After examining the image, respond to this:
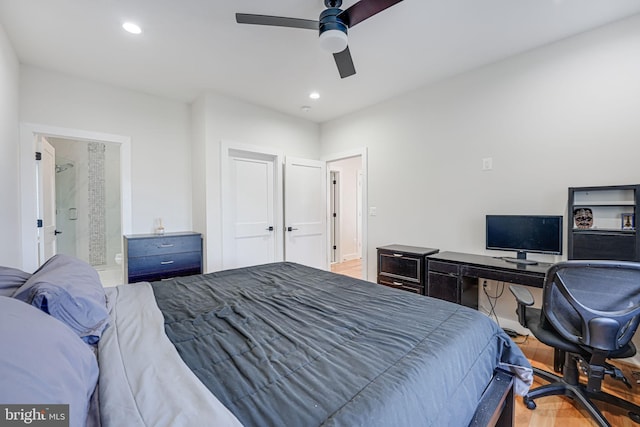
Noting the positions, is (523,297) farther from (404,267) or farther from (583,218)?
(404,267)

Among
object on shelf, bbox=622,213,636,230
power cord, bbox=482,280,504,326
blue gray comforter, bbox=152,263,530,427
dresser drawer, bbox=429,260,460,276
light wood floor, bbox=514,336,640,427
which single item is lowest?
light wood floor, bbox=514,336,640,427

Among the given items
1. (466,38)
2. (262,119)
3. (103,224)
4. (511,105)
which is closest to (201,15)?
(262,119)

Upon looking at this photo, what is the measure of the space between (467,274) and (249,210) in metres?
2.80

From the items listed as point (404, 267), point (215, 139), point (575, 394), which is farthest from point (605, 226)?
point (215, 139)

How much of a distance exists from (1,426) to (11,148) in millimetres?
3085

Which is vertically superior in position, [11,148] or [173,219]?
[11,148]

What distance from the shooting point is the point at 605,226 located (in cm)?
229

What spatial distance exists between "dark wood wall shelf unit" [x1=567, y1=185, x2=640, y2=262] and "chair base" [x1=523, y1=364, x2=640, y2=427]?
1.00 metres

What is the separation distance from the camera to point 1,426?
0.51 m

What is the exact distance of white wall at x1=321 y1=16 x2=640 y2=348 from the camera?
89.3 inches

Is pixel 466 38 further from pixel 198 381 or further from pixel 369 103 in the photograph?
pixel 198 381

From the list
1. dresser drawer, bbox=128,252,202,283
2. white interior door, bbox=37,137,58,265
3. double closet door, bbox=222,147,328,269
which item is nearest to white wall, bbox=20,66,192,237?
white interior door, bbox=37,137,58,265

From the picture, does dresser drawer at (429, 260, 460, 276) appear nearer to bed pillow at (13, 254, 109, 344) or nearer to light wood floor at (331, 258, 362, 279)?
light wood floor at (331, 258, 362, 279)

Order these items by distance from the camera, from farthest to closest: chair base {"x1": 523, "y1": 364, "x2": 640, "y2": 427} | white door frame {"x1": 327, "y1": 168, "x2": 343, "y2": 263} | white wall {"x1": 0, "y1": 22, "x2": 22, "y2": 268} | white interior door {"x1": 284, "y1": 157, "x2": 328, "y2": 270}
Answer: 1. white door frame {"x1": 327, "y1": 168, "x2": 343, "y2": 263}
2. white interior door {"x1": 284, "y1": 157, "x2": 328, "y2": 270}
3. white wall {"x1": 0, "y1": 22, "x2": 22, "y2": 268}
4. chair base {"x1": 523, "y1": 364, "x2": 640, "y2": 427}
